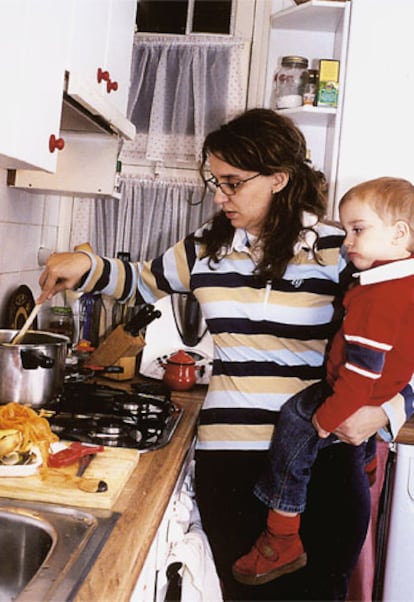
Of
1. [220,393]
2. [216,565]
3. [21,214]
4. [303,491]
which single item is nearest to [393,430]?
[303,491]

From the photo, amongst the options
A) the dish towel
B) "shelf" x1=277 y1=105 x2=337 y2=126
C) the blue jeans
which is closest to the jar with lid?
"shelf" x1=277 y1=105 x2=337 y2=126

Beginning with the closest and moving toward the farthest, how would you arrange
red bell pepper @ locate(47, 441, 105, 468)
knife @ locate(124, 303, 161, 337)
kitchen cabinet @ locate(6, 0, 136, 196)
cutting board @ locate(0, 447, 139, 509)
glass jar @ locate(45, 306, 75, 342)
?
cutting board @ locate(0, 447, 139, 509) < red bell pepper @ locate(47, 441, 105, 468) < kitchen cabinet @ locate(6, 0, 136, 196) < knife @ locate(124, 303, 161, 337) < glass jar @ locate(45, 306, 75, 342)

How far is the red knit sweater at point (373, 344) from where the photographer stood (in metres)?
1.37

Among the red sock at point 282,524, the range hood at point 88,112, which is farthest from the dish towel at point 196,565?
the range hood at point 88,112

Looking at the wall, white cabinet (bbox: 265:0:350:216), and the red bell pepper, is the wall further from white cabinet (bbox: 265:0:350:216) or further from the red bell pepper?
white cabinet (bbox: 265:0:350:216)

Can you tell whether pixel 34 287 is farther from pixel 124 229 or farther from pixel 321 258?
pixel 321 258

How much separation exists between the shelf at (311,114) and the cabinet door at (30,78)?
1.23m

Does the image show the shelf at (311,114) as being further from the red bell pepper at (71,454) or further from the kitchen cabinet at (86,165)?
the red bell pepper at (71,454)

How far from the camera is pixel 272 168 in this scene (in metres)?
1.49

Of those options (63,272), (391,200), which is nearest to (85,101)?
(63,272)

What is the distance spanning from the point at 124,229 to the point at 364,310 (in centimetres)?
147

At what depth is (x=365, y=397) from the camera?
139 centimetres

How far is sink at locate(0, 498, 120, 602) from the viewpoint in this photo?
3.12 ft

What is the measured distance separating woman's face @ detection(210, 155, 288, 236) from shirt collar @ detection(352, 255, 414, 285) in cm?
28
